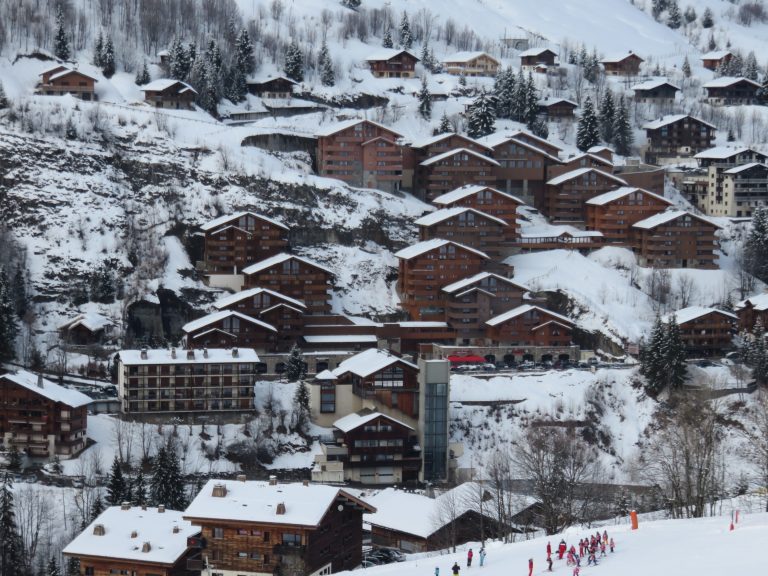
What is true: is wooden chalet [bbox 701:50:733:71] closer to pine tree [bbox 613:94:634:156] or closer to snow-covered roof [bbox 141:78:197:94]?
pine tree [bbox 613:94:634:156]

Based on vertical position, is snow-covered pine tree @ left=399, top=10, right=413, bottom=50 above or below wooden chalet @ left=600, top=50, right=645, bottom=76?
above

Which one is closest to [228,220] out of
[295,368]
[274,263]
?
[274,263]

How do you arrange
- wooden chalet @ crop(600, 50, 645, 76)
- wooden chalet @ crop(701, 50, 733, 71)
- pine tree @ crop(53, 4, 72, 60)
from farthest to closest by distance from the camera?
1. wooden chalet @ crop(701, 50, 733, 71)
2. wooden chalet @ crop(600, 50, 645, 76)
3. pine tree @ crop(53, 4, 72, 60)

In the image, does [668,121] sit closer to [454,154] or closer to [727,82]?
[727,82]

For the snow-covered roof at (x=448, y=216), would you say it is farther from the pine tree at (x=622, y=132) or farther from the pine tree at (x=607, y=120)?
the pine tree at (x=607, y=120)

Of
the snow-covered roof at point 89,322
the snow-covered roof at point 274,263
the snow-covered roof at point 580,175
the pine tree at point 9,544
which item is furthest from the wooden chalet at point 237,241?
the pine tree at point 9,544

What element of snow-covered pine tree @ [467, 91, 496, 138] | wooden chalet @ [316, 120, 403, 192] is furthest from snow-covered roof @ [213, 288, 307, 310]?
snow-covered pine tree @ [467, 91, 496, 138]

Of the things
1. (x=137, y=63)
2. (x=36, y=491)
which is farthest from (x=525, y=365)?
(x=137, y=63)
